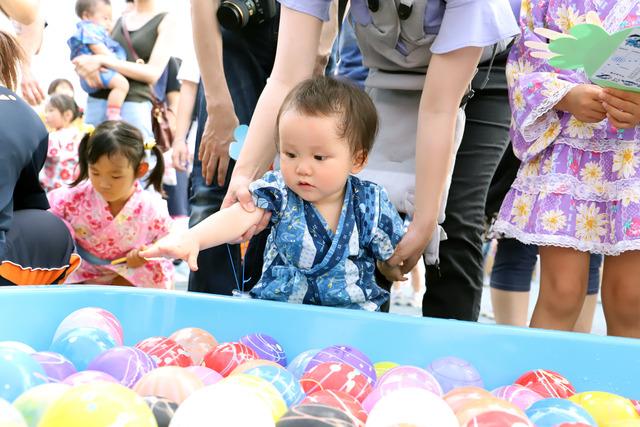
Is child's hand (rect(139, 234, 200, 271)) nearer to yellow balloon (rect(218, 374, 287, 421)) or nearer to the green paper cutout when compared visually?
yellow balloon (rect(218, 374, 287, 421))

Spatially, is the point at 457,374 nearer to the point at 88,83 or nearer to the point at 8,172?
the point at 8,172

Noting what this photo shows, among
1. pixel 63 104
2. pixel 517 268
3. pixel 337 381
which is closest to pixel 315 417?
pixel 337 381

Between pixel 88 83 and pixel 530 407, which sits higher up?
pixel 88 83

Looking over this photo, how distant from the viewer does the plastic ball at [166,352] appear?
1.34 m

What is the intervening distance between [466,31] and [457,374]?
2.08 ft

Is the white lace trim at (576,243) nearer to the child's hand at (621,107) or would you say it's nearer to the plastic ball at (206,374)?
the child's hand at (621,107)

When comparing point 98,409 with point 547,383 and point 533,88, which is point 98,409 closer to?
point 547,383

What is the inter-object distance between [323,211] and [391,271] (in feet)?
0.65

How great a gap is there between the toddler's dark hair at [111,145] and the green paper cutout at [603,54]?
175cm

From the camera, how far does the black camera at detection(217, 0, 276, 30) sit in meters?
1.86

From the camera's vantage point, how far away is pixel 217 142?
1.97 metres

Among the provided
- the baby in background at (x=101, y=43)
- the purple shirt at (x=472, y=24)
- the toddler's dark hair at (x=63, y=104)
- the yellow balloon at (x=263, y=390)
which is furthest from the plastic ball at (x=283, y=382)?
the toddler's dark hair at (x=63, y=104)

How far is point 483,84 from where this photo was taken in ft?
6.04

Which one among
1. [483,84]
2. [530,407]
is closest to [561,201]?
[483,84]
